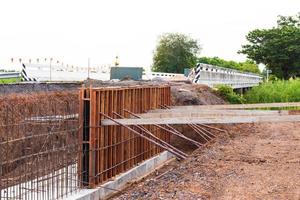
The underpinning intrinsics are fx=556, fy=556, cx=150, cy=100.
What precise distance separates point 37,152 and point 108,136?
1975mm

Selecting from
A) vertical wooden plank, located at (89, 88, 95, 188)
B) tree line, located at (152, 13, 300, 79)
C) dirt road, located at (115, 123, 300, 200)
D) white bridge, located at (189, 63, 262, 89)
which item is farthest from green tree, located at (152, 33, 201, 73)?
vertical wooden plank, located at (89, 88, 95, 188)

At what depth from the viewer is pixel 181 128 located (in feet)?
78.2

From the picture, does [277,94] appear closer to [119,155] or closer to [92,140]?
Result: [119,155]

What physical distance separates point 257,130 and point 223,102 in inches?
292

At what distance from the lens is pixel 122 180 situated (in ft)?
50.8

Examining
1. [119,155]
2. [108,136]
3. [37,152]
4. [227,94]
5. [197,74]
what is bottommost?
[119,155]

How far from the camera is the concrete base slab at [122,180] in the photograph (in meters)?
13.2

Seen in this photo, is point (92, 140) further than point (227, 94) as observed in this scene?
No

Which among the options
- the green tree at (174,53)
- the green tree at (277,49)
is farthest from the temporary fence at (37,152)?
the green tree at (174,53)

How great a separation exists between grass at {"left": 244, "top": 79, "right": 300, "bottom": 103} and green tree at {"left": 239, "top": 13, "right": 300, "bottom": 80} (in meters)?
13.9

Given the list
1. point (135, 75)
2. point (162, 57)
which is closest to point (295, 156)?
point (135, 75)

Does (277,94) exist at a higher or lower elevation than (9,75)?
lower

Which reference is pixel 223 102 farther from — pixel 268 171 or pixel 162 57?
pixel 162 57

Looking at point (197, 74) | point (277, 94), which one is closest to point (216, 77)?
point (197, 74)
